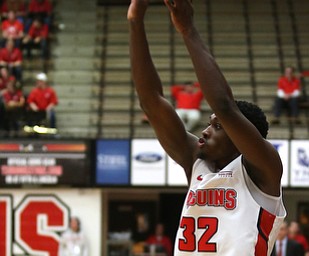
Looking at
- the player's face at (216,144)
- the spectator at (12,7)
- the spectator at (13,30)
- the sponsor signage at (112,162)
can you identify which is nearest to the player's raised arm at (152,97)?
the player's face at (216,144)

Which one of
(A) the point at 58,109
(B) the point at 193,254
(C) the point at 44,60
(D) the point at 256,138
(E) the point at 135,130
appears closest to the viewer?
(D) the point at 256,138

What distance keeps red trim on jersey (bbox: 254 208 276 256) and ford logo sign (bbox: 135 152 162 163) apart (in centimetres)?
1077

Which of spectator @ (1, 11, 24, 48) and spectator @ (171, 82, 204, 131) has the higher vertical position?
spectator @ (1, 11, 24, 48)

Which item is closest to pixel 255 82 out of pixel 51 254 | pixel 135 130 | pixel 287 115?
pixel 287 115

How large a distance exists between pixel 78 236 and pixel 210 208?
A: 1099 centimetres

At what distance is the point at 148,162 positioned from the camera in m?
14.1

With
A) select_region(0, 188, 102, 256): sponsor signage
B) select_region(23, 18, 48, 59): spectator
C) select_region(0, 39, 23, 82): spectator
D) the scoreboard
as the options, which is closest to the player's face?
the scoreboard

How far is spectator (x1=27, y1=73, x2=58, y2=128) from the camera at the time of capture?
49.1ft

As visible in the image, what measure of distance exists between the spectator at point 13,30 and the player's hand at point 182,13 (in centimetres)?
1453

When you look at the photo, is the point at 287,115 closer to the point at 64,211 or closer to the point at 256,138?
the point at 64,211

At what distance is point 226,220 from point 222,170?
223 millimetres

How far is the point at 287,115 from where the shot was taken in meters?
15.6

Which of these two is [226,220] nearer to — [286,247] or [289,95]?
[286,247]

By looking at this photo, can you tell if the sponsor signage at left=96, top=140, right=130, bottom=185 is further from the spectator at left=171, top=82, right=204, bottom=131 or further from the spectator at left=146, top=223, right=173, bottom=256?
the spectator at left=171, top=82, right=204, bottom=131
